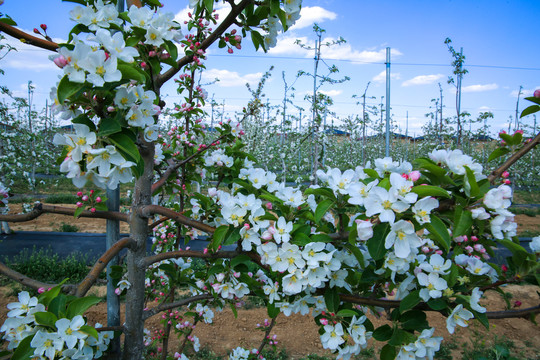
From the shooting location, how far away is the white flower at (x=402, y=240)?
0.85 meters

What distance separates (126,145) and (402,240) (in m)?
0.74

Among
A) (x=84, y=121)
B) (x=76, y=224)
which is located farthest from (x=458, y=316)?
(x=76, y=224)

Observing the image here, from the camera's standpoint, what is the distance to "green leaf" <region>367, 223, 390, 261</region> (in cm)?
88

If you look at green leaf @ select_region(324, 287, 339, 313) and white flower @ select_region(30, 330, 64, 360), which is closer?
white flower @ select_region(30, 330, 64, 360)

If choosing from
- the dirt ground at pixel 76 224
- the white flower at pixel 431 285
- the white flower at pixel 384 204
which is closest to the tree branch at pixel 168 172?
the white flower at pixel 384 204

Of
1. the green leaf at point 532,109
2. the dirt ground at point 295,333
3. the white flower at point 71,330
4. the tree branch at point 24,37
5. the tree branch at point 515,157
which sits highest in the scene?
the tree branch at point 24,37

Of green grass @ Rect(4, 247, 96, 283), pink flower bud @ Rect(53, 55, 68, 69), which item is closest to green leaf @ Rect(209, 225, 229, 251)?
pink flower bud @ Rect(53, 55, 68, 69)

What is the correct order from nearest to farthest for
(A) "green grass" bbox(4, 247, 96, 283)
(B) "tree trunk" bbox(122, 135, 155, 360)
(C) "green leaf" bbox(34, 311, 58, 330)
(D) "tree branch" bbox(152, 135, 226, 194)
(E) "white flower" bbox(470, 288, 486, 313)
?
(C) "green leaf" bbox(34, 311, 58, 330)
(E) "white flower" bbox(470, 288, 486, 313)
(B) "tree trunk" bbox(122, 135, 155, 360)
(D) "tree branch" bbox(152, 135, 226, 194)
(A) "green grass" bbox(4, 247, 96, 283)

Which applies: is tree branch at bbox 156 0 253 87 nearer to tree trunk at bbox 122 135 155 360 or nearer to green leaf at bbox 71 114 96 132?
tree trunk at bbox 122 135 155 360

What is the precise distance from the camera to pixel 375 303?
1.12 m

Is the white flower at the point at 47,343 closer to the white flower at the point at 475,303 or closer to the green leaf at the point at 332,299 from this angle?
the green leaf at the point at 332,299

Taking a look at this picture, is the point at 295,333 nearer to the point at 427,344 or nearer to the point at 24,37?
the point at 427,344

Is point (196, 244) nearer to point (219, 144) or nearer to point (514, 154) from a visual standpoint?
point (219, 144)

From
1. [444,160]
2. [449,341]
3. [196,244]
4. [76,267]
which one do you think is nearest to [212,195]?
[444,160]
